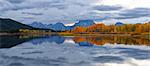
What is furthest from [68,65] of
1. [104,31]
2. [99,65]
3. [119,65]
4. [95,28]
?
[95,28]

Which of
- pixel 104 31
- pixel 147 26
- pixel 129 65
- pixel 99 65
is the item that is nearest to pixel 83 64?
pixel 99 65

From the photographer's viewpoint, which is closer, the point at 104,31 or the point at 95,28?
the point at 104,31

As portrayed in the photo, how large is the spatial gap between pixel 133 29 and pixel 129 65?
13810 centimetres

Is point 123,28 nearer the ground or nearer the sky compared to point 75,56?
nearer the ground

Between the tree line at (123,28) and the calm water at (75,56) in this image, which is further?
the tree line at (123,28)

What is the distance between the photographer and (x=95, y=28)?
646ft

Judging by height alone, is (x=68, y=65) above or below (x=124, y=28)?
above

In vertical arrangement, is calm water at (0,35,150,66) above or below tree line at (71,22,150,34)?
above

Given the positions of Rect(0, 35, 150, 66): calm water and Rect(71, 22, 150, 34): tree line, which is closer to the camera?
Rect(0, 35, 150, 66): calm water

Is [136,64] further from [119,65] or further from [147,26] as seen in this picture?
[147,26]

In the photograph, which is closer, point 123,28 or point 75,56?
point 75,56

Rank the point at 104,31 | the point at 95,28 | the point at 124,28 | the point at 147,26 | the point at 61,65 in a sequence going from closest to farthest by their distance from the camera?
the point at 61,65 → the point at 147,26 → the point at 124,28 → the point at 104,31 → the point at 95,28

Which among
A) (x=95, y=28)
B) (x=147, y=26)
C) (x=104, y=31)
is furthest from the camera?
(x=95, y=28)

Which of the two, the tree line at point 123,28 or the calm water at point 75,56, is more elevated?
the calm water at point 75,56
